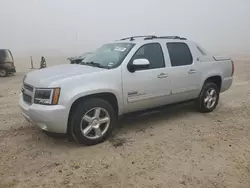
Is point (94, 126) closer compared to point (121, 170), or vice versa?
point (121, 170)

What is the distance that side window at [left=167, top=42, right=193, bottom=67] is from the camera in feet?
17.8

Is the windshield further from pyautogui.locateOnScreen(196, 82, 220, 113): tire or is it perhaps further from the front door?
pyautogui.locateOnScreen(196, 82, 220, 113): tire

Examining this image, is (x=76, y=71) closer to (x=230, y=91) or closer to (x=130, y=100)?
(x=130, y=100)

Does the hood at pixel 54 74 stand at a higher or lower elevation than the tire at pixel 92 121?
higher

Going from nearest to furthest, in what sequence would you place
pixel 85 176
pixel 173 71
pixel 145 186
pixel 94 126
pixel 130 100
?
pixel 145 186 → pixel 85 176 → pixel 94 126 → pixel 130 100 → pixel 173 71

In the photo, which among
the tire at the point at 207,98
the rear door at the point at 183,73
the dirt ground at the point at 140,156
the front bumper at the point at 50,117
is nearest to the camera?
the dirt ground at the point at 140,156

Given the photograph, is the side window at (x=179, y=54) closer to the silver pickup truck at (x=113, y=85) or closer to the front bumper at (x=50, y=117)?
the silver pickup truck at (x=113, y=85)

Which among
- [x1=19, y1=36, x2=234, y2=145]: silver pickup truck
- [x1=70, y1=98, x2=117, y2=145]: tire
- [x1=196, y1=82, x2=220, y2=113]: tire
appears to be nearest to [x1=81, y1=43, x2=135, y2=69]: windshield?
[x1=19, y1=36, x2=234, y2=145]: silver pickup truck

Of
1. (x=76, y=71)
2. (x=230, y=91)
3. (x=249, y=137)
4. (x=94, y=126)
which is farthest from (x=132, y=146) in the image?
(x=230, y=91)

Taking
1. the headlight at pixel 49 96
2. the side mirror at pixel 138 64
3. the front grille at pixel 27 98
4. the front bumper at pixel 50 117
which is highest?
the side mirror at pixel 138 64

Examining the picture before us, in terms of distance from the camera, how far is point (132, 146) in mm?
4445

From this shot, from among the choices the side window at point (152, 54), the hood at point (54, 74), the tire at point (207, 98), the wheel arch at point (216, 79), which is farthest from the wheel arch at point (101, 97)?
the wheel arch at point (216, 79)

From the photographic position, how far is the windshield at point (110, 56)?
4.80 m

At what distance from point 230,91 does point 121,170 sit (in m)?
6.25
